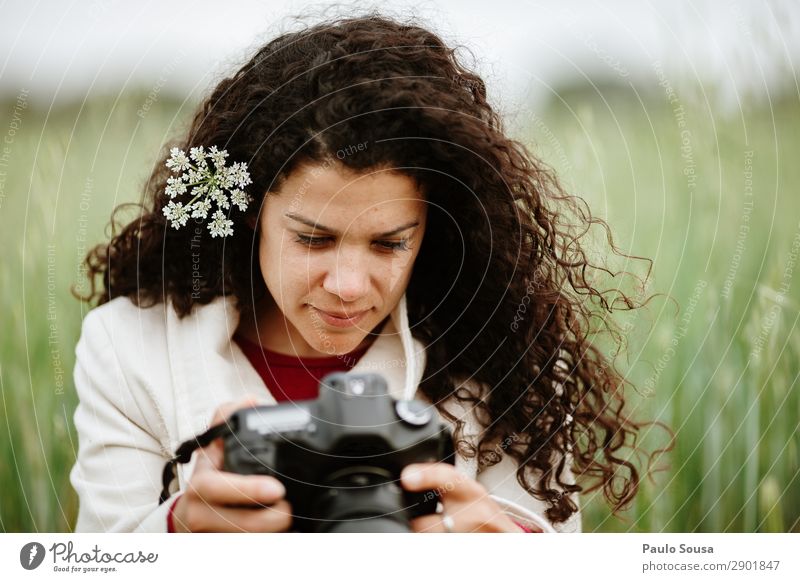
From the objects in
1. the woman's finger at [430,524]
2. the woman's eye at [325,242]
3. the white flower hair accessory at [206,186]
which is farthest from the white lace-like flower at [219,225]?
the woman's finger at [430,524]

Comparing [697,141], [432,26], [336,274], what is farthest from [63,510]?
[697,141]

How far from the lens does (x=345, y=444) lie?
0.67 m

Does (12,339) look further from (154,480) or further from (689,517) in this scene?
(689,517)

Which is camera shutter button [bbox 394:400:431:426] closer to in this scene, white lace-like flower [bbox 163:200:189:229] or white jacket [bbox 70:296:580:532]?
white jacket [bbox 70:296:580:532]

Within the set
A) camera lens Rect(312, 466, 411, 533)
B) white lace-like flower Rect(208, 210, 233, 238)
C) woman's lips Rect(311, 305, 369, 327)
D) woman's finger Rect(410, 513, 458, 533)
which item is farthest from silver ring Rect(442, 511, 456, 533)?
white lace-like flower Rect(208, 210, 233, 238)

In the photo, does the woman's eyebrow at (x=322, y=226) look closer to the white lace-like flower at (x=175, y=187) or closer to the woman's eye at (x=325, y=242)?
the woman's eye at (x=325, y=242)

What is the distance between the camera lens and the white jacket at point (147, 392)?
823mm

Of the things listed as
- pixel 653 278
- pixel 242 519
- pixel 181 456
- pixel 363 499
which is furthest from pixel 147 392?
pixel 653 278

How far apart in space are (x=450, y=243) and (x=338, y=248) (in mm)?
145

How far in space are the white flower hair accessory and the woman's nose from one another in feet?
0.39

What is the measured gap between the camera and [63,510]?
902mm

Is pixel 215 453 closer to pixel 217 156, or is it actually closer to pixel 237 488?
pixel 237 488

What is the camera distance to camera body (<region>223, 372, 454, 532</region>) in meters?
0.67
